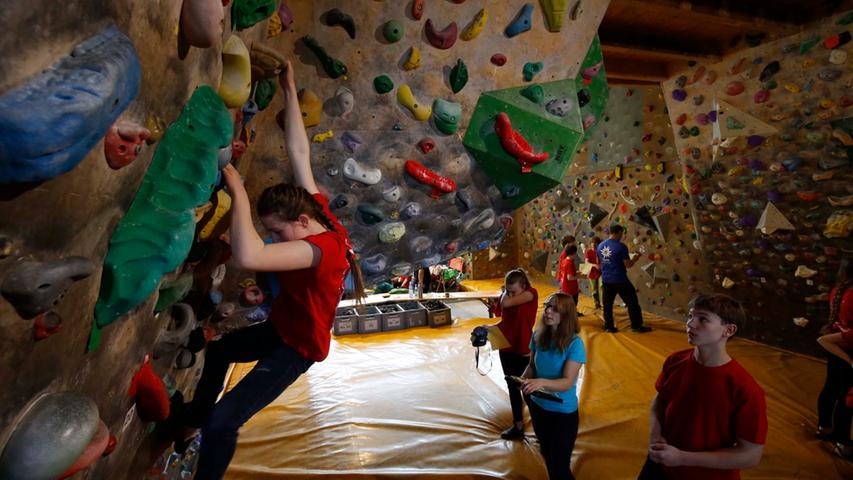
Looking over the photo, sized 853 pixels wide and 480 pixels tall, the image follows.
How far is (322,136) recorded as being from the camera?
1789 mm

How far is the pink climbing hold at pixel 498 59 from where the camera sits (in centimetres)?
187

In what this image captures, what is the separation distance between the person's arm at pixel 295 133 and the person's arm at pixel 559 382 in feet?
4.02

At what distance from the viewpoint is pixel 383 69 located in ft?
5.70

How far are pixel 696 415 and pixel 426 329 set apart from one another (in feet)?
13.8

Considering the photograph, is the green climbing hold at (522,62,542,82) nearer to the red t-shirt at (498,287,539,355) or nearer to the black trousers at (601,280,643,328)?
the red t-shirt at (498,287,539,355)

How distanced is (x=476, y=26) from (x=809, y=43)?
323cm

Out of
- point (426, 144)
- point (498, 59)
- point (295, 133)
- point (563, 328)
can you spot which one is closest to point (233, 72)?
point (295, 133)

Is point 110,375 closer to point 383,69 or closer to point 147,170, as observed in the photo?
point 147,170

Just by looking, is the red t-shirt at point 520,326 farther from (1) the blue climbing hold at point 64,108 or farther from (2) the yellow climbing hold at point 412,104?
(1) the blue climbing hold at point 64,108

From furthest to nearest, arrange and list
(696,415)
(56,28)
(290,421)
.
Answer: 1. (290,421)
2. (696,415)
3. (56,28)

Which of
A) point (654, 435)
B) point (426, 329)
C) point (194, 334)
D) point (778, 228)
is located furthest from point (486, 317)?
point (194, 334)

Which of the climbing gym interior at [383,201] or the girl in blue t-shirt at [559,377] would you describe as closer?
the climbing gym interior at [383,201]

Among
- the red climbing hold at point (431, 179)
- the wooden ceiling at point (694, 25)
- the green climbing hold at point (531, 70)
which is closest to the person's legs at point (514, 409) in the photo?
the red climbing hold at point (431, 179)

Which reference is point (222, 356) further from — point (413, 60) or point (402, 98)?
point (413, 60)
